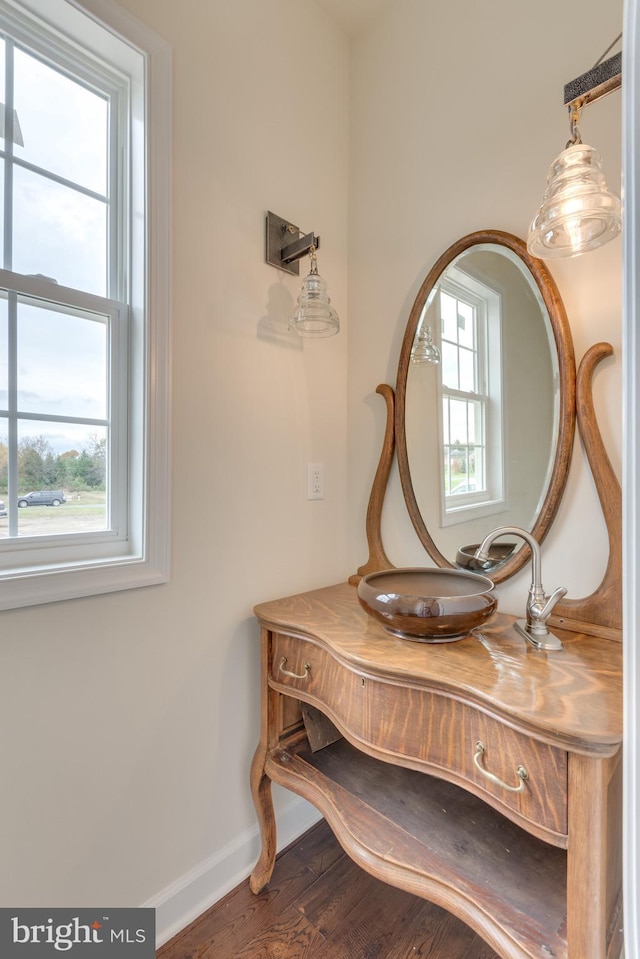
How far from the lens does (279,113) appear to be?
56.3 inches

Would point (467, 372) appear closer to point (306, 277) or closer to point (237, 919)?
point (306, 277)

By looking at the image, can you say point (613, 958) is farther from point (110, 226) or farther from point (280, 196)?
point (280, 196)

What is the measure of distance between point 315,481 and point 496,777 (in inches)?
39.6

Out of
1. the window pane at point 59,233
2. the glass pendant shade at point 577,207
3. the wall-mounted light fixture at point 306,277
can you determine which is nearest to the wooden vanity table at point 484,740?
the glass pendant shade at point 577,207

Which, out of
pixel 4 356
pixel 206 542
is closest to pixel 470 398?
pixel 206 542

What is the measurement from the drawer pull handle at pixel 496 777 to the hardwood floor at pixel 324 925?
71 cm

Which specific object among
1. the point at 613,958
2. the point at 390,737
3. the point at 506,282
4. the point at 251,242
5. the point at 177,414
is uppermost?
the point at 251,242

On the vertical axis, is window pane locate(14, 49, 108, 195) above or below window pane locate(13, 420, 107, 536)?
above

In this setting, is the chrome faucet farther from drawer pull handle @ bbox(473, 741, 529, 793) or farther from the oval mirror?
drawer pull handle @ bbox(473, 741, 529, 793)

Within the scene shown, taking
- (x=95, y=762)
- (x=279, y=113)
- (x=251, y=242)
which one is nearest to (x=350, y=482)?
(x=251, y=242)

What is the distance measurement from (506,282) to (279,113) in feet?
3.06

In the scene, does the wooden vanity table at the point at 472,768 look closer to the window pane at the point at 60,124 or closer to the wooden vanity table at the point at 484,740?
the wooden vanity table at the point at 484,740

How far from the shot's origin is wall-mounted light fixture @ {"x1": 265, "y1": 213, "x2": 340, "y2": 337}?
1.31m

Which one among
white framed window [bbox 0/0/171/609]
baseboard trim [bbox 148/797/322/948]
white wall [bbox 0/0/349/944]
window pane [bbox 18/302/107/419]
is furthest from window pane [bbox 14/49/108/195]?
baseboard trim [bbox 148/797/322/948]
